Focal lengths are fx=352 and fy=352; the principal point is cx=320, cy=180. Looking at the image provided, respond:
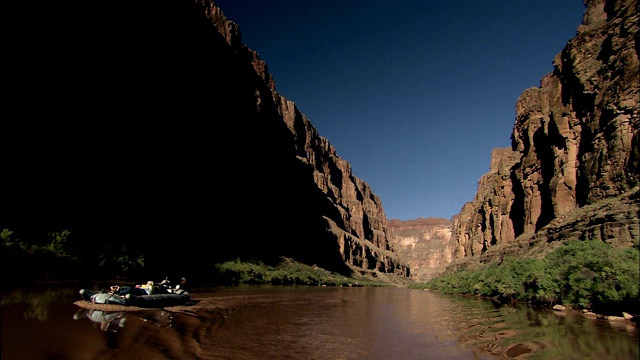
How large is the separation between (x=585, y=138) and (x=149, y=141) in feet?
206

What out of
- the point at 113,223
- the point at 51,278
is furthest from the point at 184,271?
the point at 51,278

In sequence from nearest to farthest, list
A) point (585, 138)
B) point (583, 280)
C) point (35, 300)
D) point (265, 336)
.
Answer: point (265, 336)
point (35, 300)
point (583, 280)
point (585, 138)

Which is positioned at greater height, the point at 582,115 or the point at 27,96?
the point at 582,115

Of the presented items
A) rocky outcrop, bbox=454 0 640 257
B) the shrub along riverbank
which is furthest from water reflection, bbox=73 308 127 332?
rocky outcrop, bbox=454 0 640 257

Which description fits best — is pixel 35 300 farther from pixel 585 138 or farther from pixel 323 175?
pixel 323 175

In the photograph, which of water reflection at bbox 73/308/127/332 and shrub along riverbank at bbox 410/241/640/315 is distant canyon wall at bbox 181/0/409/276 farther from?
water reflection at bbox 73/308/127/332

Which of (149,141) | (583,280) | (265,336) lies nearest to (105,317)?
(265,336)

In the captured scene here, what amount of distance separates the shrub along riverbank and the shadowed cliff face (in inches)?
1446

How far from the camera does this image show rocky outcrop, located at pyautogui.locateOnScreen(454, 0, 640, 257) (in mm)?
32375

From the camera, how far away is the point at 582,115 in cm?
4412

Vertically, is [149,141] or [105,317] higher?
[149,141]

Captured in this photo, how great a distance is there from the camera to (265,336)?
12.2 m

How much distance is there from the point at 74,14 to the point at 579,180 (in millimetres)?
67363

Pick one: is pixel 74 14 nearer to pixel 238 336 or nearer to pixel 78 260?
pixel 78 260
